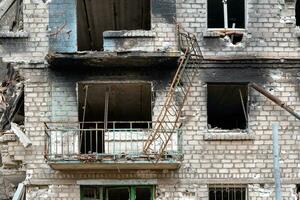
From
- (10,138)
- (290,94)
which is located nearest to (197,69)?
(290,94)

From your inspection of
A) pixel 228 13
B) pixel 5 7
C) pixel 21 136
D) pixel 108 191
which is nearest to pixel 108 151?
pixel 108 191

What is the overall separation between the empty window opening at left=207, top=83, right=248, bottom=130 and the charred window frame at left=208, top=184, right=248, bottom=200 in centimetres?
166

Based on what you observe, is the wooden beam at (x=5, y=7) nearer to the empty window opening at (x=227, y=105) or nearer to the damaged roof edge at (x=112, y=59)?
the damaged roof edge at (x=112, y=59)

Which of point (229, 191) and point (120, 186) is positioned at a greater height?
point (120, 186)

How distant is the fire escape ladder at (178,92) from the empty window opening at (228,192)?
5.93ft

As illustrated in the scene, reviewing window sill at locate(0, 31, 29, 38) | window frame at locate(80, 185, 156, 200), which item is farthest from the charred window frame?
window sill at locate(0, 31, 29, 38)

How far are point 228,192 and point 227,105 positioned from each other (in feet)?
12.2

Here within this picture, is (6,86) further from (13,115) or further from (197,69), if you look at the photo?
(197,69)

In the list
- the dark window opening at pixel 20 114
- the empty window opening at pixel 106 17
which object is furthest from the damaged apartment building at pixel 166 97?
the empty window opening at pixel 106 17

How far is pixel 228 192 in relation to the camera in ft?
61.4

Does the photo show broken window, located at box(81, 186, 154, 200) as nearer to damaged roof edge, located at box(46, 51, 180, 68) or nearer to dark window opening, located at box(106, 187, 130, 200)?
dark window opening, located at box(106, 187, 130, 200)

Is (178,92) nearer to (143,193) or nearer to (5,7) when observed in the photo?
(143,193)

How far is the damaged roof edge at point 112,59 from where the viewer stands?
17672 mm

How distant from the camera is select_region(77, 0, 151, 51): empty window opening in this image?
829 inches
